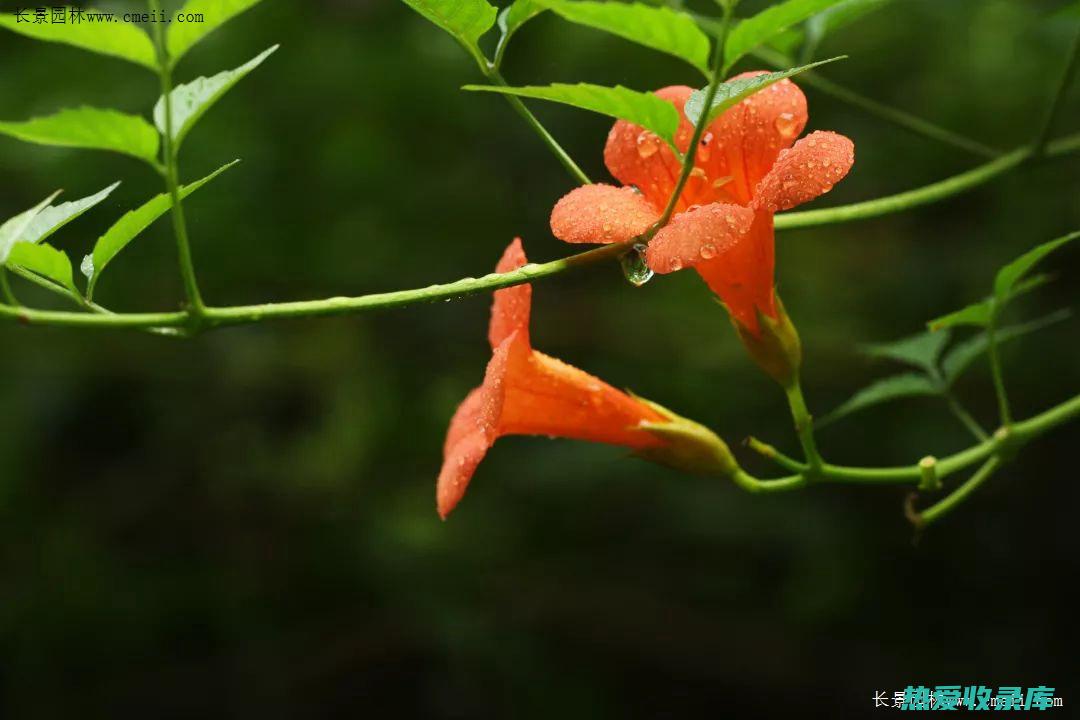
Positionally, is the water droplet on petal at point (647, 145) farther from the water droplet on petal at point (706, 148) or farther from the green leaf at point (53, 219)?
the green leaf at point (53, 219)

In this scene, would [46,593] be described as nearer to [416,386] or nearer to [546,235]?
[416,386]

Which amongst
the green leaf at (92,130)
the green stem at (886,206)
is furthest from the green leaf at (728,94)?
the green leaf at (92,130)

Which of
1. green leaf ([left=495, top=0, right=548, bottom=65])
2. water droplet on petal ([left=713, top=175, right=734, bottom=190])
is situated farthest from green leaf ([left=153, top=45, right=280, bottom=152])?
water droplet on petal ([left=713, top=175, right=734, bottom=190])

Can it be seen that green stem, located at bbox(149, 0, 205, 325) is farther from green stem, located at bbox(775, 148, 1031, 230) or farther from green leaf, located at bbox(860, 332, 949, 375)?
green leaf, located at bbox(860, 332, 949, 375)

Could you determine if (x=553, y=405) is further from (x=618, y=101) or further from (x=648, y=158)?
(x=618, y=101)

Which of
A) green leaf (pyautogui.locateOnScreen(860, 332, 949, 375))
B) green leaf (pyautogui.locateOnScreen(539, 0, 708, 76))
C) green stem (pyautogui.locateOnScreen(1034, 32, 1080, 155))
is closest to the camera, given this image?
green leaf (pyautogui.locateOnScreen(539, 0, 708, 76))

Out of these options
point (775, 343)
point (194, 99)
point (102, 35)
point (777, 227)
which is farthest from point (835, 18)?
point (102, 35)
